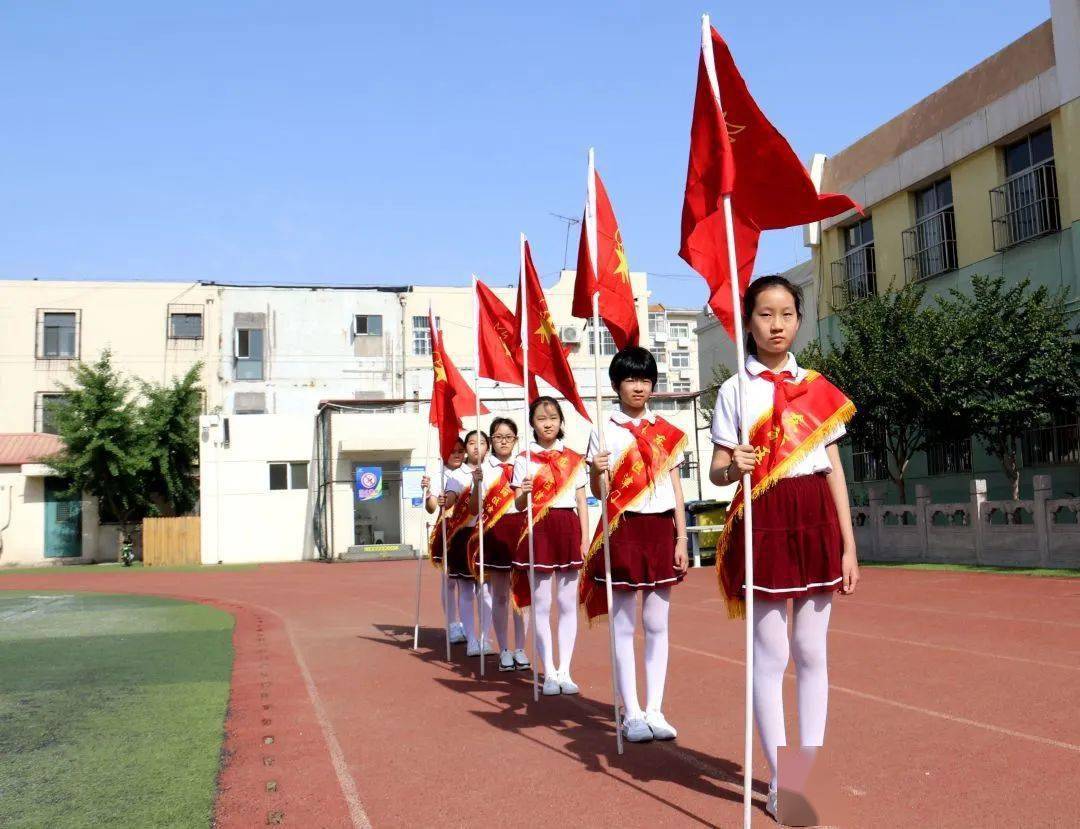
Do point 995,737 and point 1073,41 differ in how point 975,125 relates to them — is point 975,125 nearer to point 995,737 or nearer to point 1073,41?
point 1073,41

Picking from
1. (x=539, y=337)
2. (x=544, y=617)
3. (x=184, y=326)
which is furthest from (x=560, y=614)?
(x=184, y=326)

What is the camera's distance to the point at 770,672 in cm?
426

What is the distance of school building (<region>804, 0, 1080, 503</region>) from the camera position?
19.1 m

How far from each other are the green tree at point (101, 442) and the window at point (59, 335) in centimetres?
529

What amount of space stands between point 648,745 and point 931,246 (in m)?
20.2

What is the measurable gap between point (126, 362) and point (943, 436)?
30720 mm

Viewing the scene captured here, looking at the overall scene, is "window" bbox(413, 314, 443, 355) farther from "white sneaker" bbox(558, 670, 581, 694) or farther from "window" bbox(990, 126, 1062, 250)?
"white sneaker" bbox(558, 670, 581, 694)

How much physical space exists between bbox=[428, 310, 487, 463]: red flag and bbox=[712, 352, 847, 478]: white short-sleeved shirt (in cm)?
530

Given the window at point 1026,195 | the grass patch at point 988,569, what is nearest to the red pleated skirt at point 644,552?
the grass patch at point 988,569

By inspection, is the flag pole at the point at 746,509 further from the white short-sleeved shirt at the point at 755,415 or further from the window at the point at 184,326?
the window at the point at 184,326

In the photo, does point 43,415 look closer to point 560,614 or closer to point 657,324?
point 657,324

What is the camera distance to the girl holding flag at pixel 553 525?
7246 millimetres

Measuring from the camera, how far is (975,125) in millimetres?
21406

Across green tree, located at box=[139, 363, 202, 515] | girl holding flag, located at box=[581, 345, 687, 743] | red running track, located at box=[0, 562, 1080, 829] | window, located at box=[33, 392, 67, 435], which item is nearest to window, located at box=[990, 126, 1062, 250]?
red running track, located at box=[0, 562, 1080, 829]
